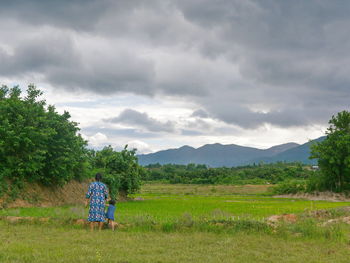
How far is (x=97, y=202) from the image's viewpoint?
1202cm

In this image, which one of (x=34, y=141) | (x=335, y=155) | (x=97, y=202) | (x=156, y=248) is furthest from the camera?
(x=335, y=155)

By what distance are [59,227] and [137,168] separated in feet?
78.3

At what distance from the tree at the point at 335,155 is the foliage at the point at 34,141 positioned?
1154 inches

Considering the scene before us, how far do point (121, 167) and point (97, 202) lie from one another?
23.1 m

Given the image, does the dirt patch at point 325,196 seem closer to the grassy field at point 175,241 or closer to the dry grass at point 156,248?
the grassy field at point 175,241

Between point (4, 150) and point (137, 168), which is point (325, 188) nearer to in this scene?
point (137, 168)

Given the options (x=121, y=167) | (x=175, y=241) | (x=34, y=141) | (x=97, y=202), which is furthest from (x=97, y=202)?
(x=121, y=167)

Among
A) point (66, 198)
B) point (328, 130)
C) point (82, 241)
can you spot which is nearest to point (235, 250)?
Result: point (82, 241)

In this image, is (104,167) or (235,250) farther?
(104,167)

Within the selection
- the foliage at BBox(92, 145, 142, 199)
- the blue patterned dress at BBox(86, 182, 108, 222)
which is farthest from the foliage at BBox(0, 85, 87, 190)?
the blue patterned dress at BBox(86, 182, 108, 222)

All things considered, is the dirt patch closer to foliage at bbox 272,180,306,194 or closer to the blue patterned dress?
foliage at bbox 272,180,306,194

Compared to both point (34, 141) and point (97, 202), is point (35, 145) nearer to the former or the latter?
point (34, 141)

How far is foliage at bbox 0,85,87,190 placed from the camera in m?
21.6

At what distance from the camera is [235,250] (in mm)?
8852
